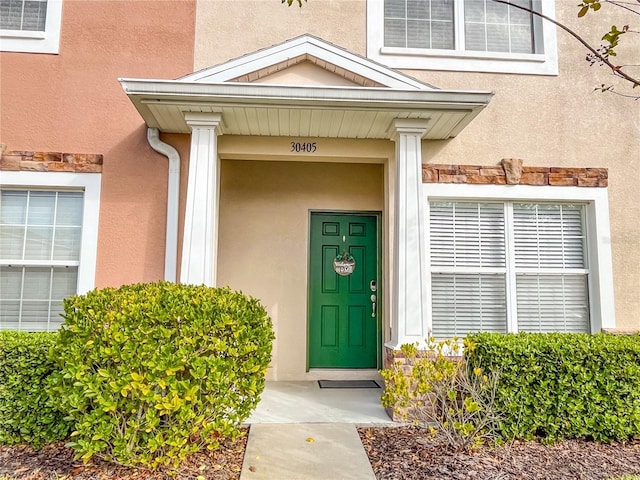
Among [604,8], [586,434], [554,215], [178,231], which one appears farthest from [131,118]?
[604,8]

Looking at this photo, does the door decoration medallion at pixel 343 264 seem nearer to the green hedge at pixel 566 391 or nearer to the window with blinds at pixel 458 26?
the green hedge at pixel 566 391

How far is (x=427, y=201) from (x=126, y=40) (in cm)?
445

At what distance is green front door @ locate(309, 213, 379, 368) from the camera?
637 cm

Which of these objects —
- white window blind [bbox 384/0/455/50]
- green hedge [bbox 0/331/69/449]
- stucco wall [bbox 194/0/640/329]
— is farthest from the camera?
white window blind [bbox 384/0/455/50]

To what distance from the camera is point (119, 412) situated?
329 centimetres

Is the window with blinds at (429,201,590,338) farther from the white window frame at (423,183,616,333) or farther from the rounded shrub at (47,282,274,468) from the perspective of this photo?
the rounded shrub at (47,282,274,468)

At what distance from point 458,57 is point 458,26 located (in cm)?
51

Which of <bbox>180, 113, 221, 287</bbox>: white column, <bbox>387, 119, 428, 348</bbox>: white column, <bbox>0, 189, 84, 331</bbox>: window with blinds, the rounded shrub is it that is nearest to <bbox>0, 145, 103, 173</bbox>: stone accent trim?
→ <bbox>0, 189, 84, 331</bbox>: window with blinds

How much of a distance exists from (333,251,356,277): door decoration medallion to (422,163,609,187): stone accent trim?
167cm

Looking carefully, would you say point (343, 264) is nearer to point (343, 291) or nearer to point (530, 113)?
point (343, 291)

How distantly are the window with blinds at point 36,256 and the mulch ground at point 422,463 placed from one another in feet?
6.40

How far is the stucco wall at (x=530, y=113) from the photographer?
565cm

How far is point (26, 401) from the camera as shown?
12.4 ft

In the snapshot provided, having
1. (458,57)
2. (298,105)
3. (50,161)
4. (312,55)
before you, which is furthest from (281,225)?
(458,57)
